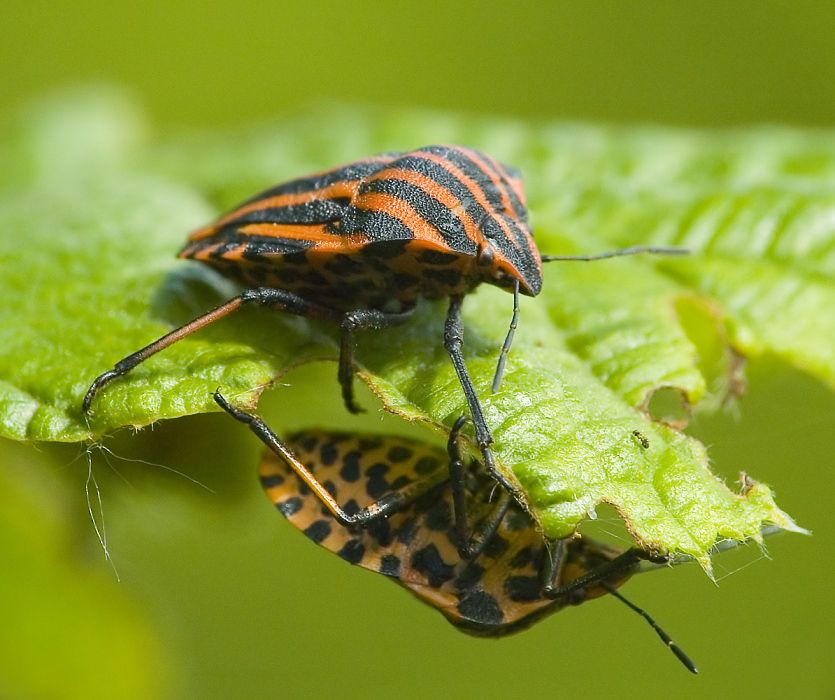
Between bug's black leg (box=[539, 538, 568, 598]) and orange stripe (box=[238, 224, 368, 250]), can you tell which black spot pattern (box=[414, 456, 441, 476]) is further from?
orange stripe (box=[238, 224, 368, 250])

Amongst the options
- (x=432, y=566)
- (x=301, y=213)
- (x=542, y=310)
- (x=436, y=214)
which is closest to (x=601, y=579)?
(x=432, y=566)

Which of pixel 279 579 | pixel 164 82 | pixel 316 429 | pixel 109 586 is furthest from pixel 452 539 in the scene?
pixel 164 82

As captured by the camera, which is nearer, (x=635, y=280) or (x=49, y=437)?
(x=49, y=437)

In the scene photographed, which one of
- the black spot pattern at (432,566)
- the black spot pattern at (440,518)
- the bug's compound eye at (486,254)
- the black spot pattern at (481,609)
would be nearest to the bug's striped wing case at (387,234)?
the bug's compound eye at (486,254)

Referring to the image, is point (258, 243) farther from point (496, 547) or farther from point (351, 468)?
point (496, 547)

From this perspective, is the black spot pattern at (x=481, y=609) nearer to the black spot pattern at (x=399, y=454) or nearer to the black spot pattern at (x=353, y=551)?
the black spot pattern at (x=353, y=551)

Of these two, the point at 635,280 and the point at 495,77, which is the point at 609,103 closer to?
the point at 495,77
